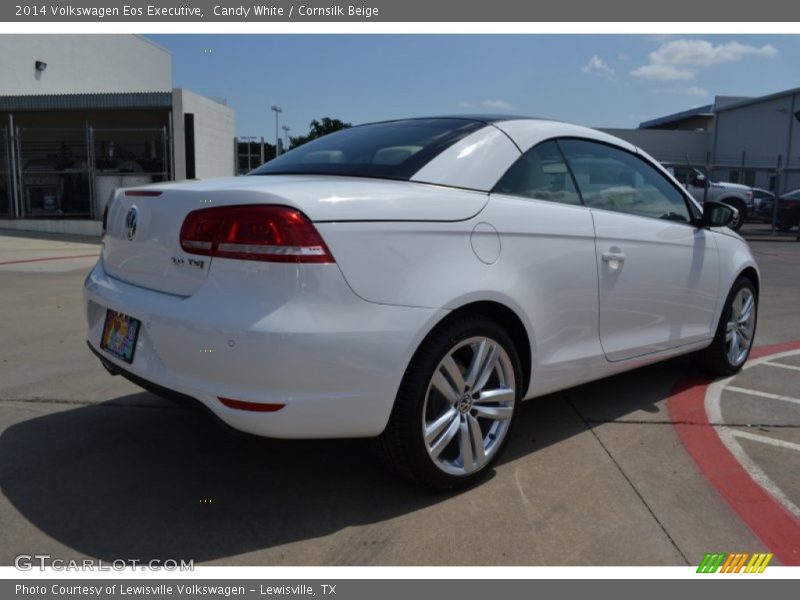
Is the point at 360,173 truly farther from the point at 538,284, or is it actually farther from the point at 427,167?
the point at 538,284

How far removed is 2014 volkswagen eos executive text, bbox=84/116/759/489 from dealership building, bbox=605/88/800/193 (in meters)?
25.3

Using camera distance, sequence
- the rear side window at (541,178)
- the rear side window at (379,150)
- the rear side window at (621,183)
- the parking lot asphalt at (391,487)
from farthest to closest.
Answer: the rear side window at (621,183) → the rear side window at (541,178) → the rear side window at (379,150) → the parking lot asphalt at (391,487)

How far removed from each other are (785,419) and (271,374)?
10.5 feet

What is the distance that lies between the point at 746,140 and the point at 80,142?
96.2 ft

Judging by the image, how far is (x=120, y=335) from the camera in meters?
3.02

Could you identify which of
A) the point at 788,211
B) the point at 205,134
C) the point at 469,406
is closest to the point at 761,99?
the point at 788,211

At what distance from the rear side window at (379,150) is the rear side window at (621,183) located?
2.20 feet

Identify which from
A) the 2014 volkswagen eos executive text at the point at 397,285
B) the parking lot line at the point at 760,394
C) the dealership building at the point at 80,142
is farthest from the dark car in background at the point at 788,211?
the 2014 volkswagen eos executive text at the point at 397,285

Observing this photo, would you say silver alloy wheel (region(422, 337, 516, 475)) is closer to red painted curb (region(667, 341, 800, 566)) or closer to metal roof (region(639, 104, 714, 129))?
red painted curb (region(667, 341, 800, 566))

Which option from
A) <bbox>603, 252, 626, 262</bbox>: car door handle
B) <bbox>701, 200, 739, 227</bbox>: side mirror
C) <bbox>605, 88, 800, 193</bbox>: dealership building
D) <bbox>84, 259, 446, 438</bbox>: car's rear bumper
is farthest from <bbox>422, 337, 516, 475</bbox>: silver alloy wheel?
<bbox>605, 88, 800, 193</bbox>: dealership building

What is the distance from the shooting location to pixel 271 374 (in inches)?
98.8

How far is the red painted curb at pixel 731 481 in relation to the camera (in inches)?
109

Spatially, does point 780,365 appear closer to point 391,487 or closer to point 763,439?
point 763,439

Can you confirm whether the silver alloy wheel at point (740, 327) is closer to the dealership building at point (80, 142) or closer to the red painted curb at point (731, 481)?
the red painted curb at point (731, 481)
